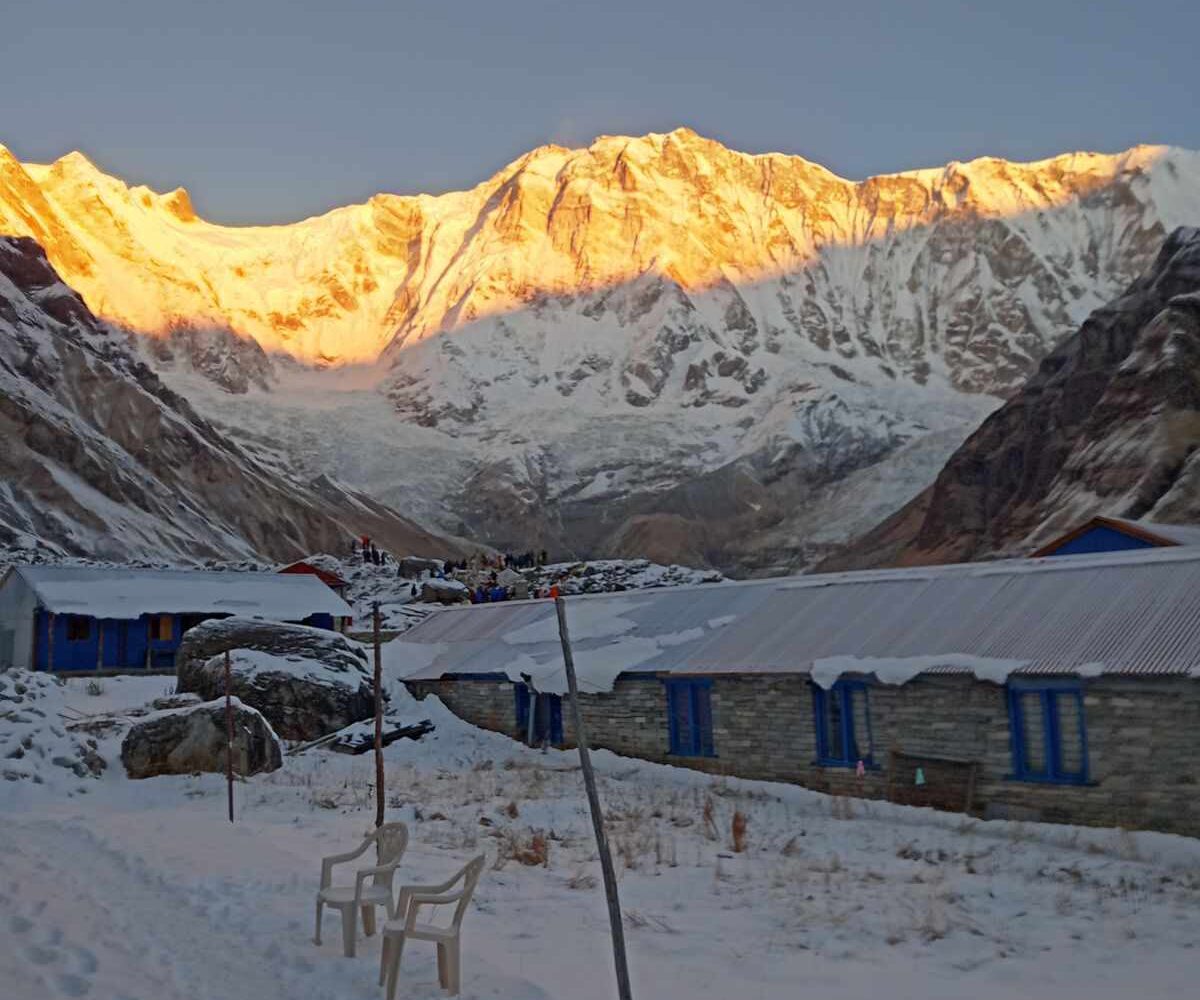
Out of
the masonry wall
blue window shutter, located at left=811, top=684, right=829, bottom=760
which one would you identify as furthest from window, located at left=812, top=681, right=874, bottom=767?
the masonry wall

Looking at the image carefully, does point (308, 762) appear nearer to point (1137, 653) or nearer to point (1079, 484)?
point (1137, 653)

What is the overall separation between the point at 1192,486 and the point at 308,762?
46.0m

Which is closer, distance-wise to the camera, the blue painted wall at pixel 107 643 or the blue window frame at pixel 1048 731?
the blue window frame at pixel 1048 731

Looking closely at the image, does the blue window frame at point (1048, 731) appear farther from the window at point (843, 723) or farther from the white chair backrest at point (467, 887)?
the white chair backrest at point (467, 887)

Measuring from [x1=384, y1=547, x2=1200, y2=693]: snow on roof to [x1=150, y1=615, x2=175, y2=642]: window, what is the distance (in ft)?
51.1

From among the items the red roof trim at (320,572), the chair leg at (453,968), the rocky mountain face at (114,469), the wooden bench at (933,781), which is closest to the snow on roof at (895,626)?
the wooden bench at (933,781)

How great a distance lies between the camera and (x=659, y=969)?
1054cm

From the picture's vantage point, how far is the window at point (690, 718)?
2450cm

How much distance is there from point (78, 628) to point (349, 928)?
36.0 meters

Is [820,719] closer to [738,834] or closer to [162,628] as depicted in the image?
[738,834]

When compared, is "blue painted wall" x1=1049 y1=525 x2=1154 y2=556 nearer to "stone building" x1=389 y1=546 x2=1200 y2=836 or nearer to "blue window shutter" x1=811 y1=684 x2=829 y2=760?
"stone building" x1=389 y1=546 x2=1200 y2=836

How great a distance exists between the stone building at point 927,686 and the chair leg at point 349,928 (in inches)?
445

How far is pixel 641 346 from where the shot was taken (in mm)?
169000

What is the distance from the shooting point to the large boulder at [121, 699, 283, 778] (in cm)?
2297
